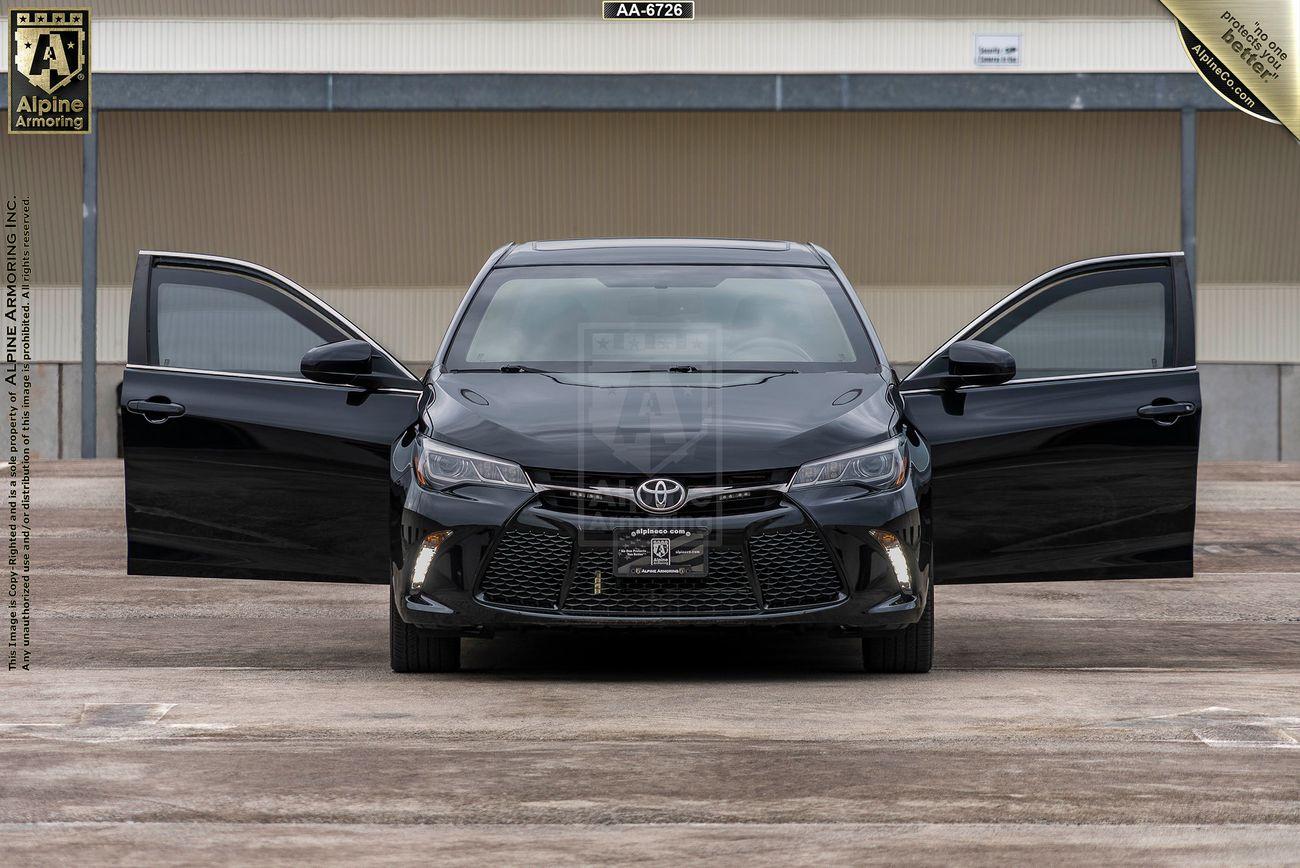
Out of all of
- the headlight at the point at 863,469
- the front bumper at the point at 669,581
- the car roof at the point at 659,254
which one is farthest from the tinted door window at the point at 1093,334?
the front bumper at the point at 669,581

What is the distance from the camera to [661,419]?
679 centimetres

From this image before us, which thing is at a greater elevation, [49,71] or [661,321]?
[49,71]

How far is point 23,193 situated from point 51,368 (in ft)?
8.54

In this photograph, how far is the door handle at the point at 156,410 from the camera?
7.95 metres

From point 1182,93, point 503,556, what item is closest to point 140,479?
point 503,556

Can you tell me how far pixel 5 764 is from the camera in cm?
532

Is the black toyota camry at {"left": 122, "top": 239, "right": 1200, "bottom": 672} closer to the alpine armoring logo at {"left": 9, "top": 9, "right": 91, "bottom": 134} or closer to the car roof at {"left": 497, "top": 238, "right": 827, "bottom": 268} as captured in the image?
the car roof at {"left": 497, "top": 238, "right": 827, "bottom": 268}

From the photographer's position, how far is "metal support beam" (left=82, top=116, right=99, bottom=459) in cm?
2622

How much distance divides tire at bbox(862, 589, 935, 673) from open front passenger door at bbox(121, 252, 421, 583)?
6.42ft

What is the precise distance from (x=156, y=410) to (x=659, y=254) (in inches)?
84.0

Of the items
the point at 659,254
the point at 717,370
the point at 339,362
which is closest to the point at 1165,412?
the point at 717,370

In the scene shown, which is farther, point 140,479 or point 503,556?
point 140,479

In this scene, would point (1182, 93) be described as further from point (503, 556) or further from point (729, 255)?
point (503, 556)

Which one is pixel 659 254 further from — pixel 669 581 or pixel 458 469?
pixel 669 581
